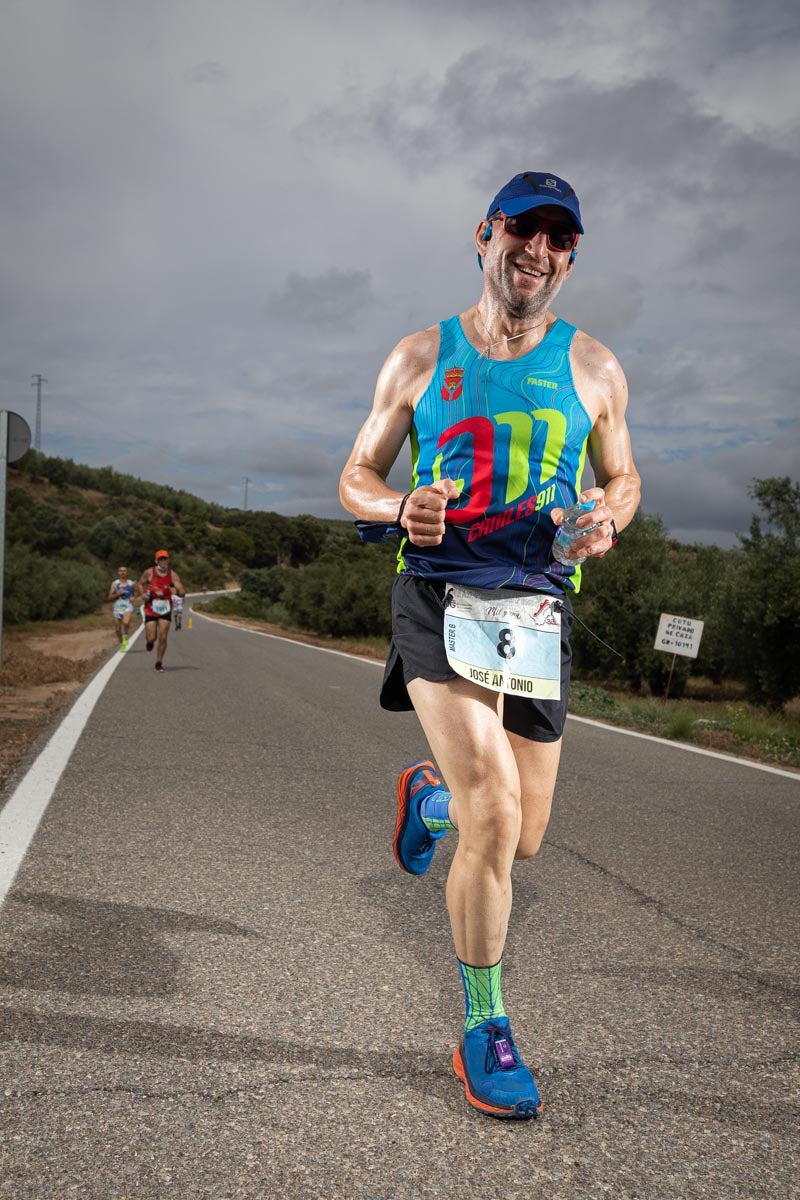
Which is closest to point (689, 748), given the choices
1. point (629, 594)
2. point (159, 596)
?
point (159, 596)

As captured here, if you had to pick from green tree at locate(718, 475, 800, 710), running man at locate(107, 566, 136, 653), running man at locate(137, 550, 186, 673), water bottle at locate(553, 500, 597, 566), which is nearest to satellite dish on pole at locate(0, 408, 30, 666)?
running man at locate(137, 550, 186, 673)

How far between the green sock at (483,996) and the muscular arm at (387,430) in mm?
1214

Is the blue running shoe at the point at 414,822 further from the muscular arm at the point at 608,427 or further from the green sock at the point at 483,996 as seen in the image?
the muscular arm at the point at 608,427

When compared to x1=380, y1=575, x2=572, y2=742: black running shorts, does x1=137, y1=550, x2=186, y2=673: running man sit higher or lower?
lower

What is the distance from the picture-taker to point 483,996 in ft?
8.47

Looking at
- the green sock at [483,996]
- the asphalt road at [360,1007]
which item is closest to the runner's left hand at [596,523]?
the green sock at [483,996]

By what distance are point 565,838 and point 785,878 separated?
114cm

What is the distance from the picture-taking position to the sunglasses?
2.76 m

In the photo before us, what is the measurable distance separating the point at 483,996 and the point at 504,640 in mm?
919

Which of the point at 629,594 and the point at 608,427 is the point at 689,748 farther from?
the point at 629,594

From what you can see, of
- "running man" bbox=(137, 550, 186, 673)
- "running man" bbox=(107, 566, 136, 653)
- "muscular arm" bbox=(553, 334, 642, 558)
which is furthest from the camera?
"running man" bbox=(107, 566, 136, 653)

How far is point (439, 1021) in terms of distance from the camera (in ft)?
9.66

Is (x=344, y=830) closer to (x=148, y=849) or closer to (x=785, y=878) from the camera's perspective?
(x=148, y=849)

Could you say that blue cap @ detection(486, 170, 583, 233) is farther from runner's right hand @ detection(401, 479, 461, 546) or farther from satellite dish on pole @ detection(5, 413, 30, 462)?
satellite dish on pole @ detection(5, 413, 30, 462)
